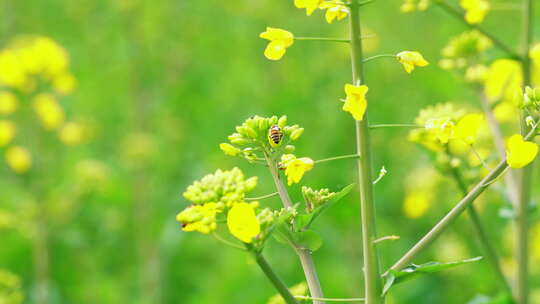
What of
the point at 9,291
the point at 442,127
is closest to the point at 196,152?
the point at 9,291

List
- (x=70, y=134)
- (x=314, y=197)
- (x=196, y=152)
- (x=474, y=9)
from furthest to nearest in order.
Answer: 1. (x=196, y=152)
2. (x=70, y=134)
3. (x=474, y=9)
4. (x=314, y=197)

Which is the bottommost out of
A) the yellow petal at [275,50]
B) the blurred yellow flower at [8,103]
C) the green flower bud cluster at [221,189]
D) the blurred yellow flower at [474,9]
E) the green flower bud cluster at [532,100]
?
the green flower bud cluster at [221,189]

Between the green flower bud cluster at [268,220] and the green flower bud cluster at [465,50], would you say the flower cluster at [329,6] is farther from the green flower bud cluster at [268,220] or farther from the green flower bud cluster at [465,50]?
the green flower bud cluster at [465,50]

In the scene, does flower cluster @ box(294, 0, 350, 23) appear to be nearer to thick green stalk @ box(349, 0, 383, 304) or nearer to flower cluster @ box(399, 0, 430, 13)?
thick green stalk @ box(349, 0, 383, 304)

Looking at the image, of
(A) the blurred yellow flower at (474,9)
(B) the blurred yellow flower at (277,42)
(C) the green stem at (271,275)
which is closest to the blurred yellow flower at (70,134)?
(A) the blurred yellow flower at (474,9)

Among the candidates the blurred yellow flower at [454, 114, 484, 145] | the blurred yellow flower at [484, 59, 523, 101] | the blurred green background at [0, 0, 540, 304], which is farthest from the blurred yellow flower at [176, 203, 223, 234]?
the blurred yellow flower at [484, 59, 523, 101]

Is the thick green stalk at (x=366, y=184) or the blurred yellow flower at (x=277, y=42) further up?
the blurred yellow flower at (x=277, y=42)

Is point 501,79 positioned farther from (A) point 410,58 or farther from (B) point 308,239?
(B) point 308,239
